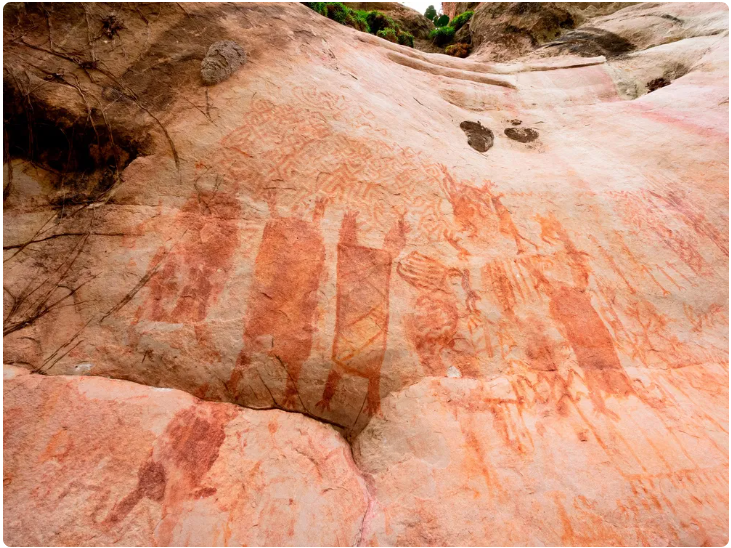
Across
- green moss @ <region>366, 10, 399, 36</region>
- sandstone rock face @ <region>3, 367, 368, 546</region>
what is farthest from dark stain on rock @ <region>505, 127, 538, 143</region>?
green moss @ <region>366, 10, 399, 36</region>

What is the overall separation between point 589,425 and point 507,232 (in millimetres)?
1985

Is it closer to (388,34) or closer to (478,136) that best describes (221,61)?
(478,136)

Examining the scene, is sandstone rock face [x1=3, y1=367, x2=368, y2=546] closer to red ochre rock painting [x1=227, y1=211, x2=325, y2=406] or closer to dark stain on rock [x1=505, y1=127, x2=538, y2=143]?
red ochre rock painting [x1=227, y1=211, x2=325, y2=406]

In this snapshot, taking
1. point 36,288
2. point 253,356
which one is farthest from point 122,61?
point 253,356

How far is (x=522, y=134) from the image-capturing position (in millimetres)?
5879

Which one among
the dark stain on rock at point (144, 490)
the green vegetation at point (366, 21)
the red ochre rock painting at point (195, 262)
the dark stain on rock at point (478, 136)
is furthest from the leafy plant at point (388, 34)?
the dark stain on rock at point (144, 490)

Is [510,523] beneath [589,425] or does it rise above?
beneath

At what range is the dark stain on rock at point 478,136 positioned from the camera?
538 centimetres

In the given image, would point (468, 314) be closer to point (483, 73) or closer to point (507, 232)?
point (507, 232)

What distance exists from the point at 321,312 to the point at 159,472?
5.02ft

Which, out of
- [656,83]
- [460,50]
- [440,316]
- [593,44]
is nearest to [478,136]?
[440,316]

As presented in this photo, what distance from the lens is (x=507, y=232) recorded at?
397 centimetres

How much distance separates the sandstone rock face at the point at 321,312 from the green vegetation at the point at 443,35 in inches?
346

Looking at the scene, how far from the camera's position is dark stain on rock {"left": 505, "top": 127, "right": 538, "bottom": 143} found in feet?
19.0
